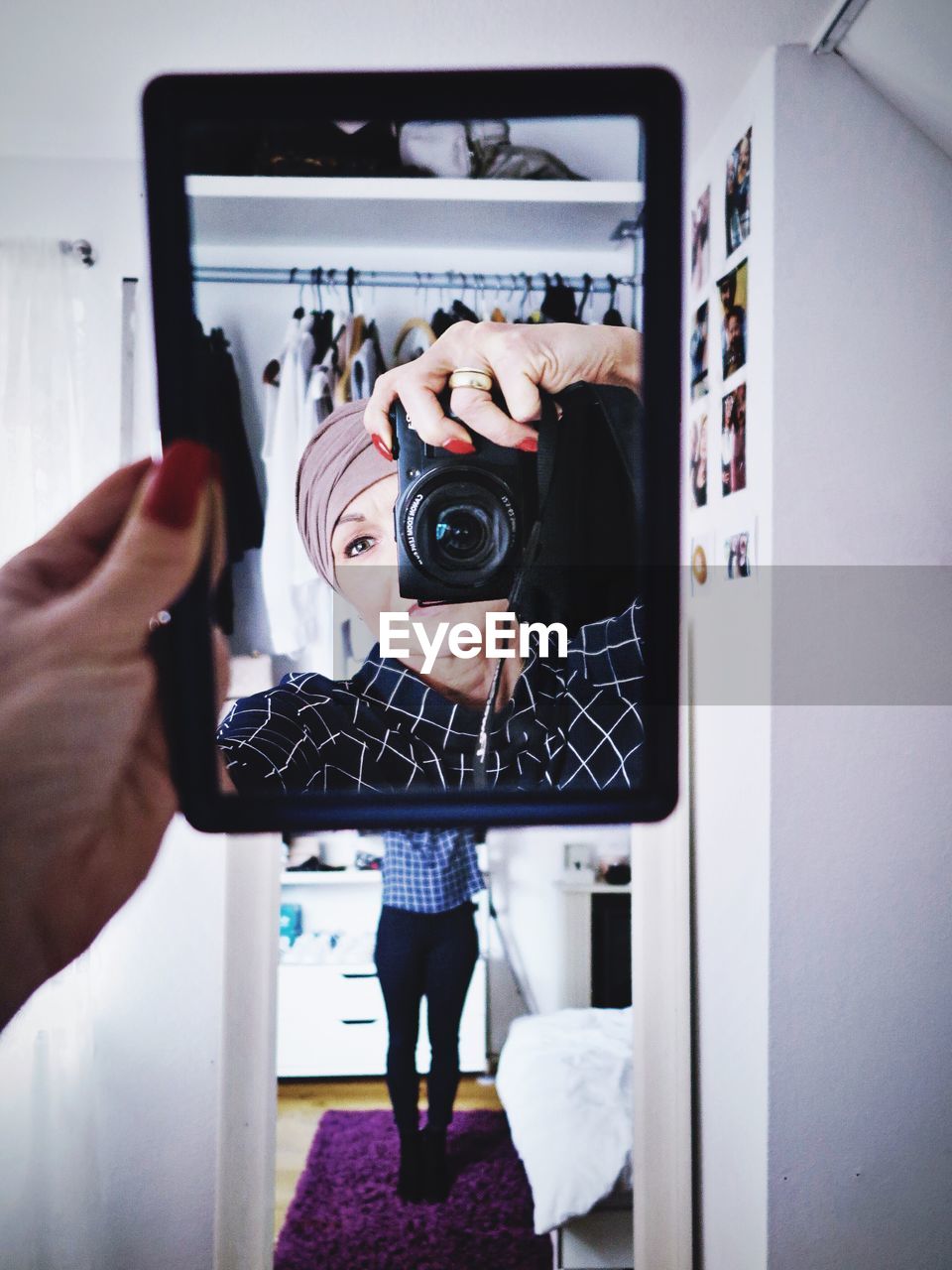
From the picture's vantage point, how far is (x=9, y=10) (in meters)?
1.00

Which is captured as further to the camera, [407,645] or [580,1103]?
[580,1103]

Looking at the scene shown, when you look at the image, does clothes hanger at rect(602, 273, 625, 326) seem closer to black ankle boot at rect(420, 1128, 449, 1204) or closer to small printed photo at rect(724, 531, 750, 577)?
small printed photo at rect(724, 531, 750, 577)

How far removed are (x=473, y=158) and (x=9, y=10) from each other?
0.95 meters

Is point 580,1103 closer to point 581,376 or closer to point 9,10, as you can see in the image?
point 581,376

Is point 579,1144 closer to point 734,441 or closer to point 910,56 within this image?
point 734,441

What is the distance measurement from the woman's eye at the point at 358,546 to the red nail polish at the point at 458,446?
0.07 metres

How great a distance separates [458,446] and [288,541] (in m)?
0.13

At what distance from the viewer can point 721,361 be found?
1.20 meters

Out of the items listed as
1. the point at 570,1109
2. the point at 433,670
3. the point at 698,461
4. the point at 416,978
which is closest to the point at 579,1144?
the point at 570,1109

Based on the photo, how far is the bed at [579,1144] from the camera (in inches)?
55.6

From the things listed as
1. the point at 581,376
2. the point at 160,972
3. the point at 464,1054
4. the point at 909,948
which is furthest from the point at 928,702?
the point at 464,1054

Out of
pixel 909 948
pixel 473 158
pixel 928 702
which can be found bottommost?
pixel 909 948

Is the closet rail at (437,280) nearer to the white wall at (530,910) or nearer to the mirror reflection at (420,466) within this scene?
the mirror reflection at (420,466)

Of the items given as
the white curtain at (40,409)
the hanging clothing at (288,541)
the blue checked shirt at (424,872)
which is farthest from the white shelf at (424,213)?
the blue checked shirt at (424,872)
